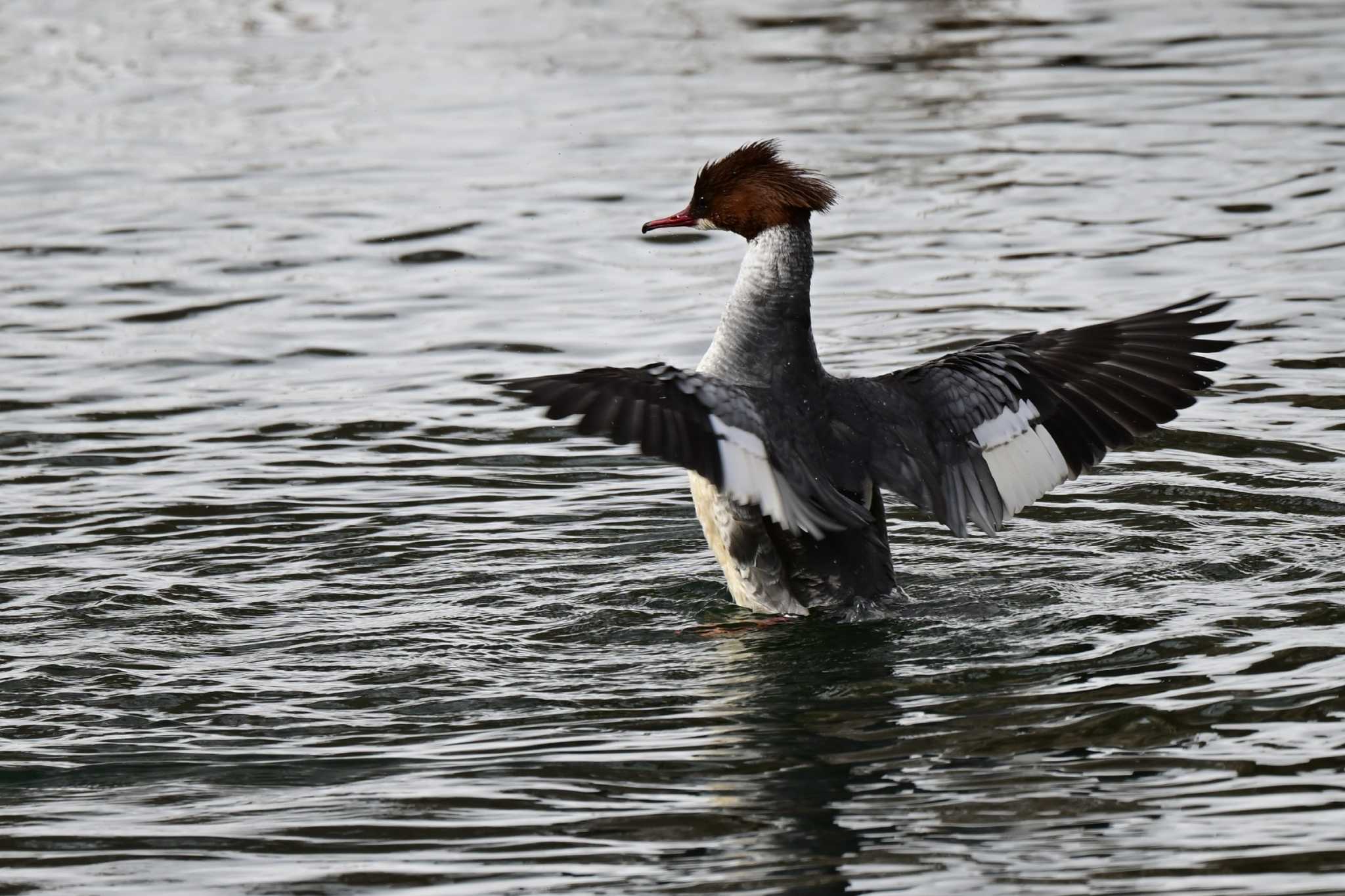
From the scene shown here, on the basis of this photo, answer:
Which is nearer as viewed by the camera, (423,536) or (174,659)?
(174,659)

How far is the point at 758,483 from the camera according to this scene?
579 cm

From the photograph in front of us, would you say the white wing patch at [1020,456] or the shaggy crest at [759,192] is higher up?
the shaggy crest at [759,192]

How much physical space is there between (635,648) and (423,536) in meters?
1.41

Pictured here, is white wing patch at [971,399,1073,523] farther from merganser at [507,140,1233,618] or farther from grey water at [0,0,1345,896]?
grey water at [0,0,1345,896]

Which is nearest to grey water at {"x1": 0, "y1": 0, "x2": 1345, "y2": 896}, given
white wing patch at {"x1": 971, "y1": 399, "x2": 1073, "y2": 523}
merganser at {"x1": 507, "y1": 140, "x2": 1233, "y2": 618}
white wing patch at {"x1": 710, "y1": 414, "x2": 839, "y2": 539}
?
merganser at {"x1": 507, "y1": 140, "x2": 1233, "y2": 618}

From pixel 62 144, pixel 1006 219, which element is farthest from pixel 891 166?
pixel 62 144

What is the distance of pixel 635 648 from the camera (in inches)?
245

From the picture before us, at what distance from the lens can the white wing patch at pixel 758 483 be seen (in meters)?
5.74

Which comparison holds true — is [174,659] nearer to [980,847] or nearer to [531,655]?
[531,655]

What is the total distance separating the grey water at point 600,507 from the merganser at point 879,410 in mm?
232

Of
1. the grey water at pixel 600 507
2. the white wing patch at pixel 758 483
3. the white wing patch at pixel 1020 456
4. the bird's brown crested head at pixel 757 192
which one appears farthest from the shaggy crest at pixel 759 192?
the grey water at pixel 600 507

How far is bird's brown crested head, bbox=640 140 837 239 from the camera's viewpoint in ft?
21.6

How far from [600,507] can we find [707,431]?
79.2 inches

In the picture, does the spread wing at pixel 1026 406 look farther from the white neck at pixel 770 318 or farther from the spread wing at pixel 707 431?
the spread wing at pixel 707 431
